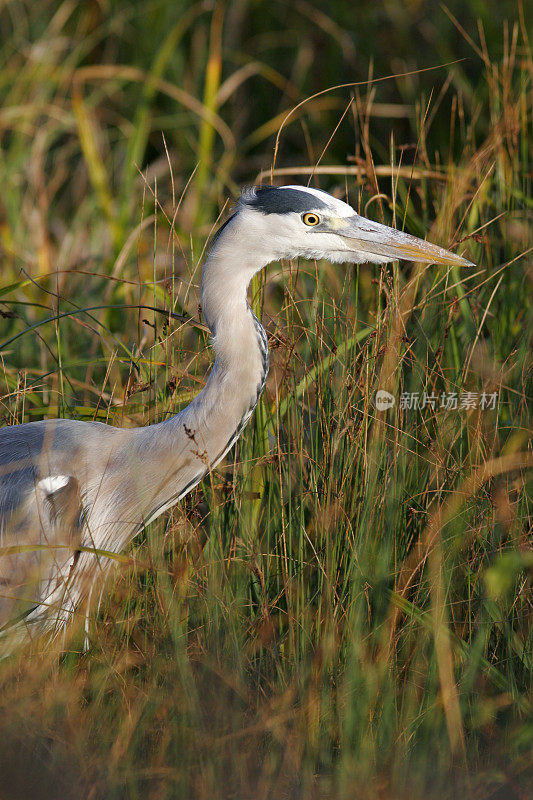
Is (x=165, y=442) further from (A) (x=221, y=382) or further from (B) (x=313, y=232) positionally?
(B) (x=313, y=232)

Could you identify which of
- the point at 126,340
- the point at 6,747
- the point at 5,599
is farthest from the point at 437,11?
the point at 6,747

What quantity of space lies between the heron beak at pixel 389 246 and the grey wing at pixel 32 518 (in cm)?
85

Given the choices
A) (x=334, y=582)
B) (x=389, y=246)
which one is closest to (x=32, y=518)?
(x=334, y=582)

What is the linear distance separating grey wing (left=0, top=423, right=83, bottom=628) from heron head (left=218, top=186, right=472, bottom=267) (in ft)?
2.25

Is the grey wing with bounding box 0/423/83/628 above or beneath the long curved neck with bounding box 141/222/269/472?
beneath

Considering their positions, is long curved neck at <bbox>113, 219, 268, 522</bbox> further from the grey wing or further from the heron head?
the grey wing

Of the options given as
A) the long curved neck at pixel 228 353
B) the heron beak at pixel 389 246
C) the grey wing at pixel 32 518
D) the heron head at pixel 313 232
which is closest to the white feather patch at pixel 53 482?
the grey wing at pixel 32 518

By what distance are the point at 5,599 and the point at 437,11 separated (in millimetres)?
4183

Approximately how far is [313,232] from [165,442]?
58 cm

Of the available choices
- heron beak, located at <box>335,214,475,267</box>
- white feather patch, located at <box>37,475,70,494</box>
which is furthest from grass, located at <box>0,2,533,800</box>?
white feather patch, located at <box>37,475,70,494</box>

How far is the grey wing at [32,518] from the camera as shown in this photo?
211cm

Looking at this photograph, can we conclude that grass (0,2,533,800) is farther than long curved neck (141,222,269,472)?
No

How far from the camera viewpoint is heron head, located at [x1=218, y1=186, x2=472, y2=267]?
209 centimetres

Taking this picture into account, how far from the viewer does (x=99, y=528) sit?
7.19 feet
